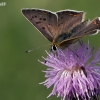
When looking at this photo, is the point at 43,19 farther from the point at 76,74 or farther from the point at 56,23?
the point at 76,74

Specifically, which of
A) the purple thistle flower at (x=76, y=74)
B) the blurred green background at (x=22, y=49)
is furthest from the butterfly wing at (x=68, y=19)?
the blurred green background at (x=22, y=49)

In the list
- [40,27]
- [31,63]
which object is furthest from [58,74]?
[31,63]

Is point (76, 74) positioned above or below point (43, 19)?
below

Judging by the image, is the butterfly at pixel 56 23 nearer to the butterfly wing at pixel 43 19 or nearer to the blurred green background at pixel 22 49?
the butterfly wing at pixel 43 19

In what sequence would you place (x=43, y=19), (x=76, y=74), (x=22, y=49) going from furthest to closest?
(x=22, y=49) → (x=43, y=19) → (x=76, y=74)

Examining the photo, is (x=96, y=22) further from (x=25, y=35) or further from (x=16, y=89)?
(x=25, y=35)

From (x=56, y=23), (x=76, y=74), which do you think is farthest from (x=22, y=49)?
(x=76, y=74)
